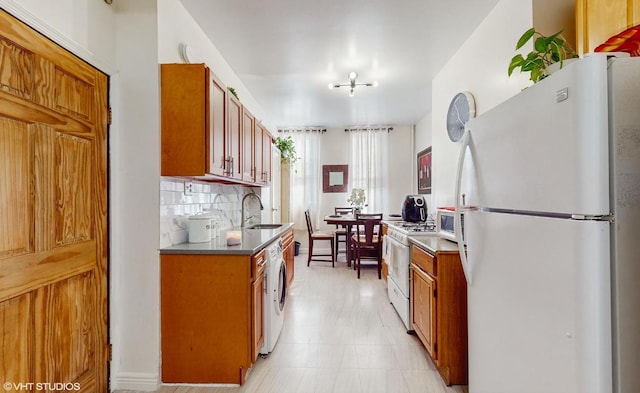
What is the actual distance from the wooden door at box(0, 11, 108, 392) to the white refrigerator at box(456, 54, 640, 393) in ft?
6.61

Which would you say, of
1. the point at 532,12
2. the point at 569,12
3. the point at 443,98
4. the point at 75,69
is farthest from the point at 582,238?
the point at 443,98

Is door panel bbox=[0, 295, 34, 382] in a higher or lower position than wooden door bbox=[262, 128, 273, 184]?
lower

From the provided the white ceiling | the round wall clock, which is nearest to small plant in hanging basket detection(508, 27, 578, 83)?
the white ceiling

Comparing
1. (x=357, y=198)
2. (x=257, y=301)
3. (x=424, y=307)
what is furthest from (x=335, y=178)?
(x=257, y=301)

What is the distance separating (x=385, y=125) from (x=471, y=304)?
17.4ft

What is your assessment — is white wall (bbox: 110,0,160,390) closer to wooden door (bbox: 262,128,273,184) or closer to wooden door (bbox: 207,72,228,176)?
wooden door (bbox: 207,72,228,176)

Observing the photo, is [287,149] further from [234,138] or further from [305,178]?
[234,138]

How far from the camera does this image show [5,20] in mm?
1283

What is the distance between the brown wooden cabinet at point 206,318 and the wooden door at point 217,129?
645 mm

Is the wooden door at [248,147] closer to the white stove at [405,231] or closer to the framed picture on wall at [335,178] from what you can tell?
the white stove at [405,231]

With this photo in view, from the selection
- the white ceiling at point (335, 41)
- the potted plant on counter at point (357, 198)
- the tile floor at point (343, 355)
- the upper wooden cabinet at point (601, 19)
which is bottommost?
the tile floor at point (343, 355)

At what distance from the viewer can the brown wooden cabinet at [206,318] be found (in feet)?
6.46

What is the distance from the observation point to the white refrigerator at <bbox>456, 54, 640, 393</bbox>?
2.53ft

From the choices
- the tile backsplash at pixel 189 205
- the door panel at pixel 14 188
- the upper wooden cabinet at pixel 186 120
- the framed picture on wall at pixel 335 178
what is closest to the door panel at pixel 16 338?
the door panel at pixel 14 188
